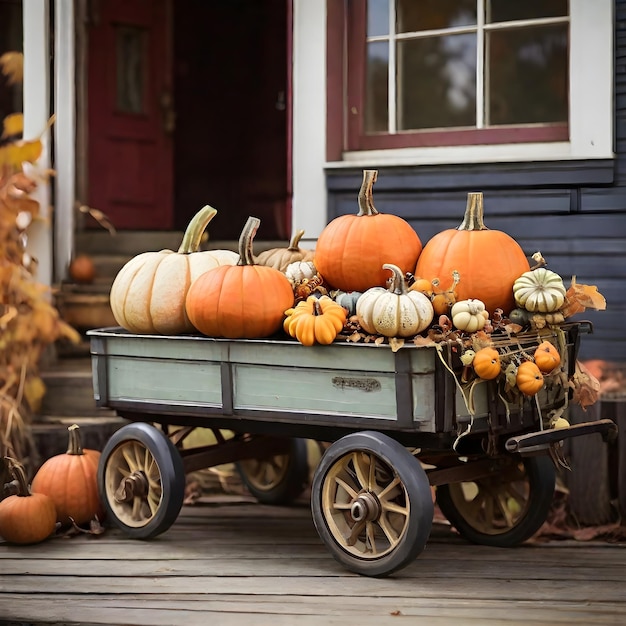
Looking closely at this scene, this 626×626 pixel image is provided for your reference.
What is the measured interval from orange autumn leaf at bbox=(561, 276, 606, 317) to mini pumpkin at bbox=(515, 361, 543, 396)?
32 cm

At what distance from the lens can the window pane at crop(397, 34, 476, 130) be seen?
4.83m

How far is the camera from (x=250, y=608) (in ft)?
9.96

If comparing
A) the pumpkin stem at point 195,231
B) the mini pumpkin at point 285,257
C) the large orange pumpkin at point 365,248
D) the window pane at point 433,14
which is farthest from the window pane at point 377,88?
the large orange pumpkin at point 365,248

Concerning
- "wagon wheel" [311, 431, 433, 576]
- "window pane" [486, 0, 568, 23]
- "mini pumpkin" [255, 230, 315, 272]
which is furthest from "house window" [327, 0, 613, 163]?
"wagon wheel" [311, 431, 433, 576]

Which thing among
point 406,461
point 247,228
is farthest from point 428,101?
point 406,461

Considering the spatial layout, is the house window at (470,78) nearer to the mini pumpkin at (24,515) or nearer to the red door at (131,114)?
the red door at (131,114)

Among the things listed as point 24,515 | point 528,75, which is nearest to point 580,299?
point 528,75

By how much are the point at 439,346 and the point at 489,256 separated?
0.42 meters

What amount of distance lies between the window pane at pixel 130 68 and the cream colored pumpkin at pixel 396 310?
3.82m

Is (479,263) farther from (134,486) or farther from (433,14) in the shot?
(433,14)

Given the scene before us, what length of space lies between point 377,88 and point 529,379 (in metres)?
2.24

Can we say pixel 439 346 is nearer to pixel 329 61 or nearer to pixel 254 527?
pixel 254 527

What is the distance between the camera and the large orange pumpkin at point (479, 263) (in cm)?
335

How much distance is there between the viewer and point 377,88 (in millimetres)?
4977
